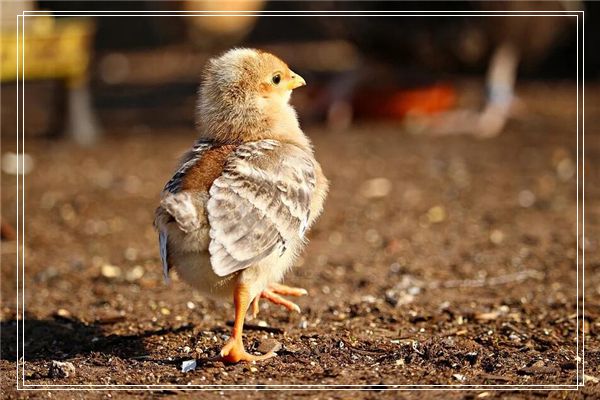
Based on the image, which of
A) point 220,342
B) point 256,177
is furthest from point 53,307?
point 256,177

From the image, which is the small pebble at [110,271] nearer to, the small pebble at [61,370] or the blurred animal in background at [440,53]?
the small pebble at [61,370]

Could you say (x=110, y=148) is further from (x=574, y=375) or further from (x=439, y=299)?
(x=574, y=375)

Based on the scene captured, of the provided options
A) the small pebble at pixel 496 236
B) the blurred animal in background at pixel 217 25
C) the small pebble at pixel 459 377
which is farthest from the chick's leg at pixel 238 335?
the blurred animal in background at pixel 217 25

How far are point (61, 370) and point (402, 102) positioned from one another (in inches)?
277

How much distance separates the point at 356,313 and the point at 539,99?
7.03m

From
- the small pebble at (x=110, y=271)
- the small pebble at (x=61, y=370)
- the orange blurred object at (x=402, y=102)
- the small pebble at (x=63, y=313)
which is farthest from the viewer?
the orange blurred object at (x=402, y=102)

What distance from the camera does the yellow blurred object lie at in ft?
30.6

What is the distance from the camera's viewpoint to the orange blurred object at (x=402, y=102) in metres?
10.4

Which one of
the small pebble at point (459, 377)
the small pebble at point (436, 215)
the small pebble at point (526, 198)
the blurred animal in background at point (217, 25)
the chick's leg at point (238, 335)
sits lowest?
the small pebble at point (459, 377)

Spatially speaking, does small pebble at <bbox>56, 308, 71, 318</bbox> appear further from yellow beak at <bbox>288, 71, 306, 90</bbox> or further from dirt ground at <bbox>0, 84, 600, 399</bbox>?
yellow beak at <bbox>288, 71, 306, 90</bbox>

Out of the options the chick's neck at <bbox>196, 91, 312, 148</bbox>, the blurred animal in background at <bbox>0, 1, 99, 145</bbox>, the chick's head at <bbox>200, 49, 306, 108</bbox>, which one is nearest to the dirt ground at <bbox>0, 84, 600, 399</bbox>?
the blurred animal in background at <bbox>0, 1, 99, 145</bbox>

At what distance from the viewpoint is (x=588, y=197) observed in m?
7.48

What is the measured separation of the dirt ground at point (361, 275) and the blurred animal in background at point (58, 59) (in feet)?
0.94

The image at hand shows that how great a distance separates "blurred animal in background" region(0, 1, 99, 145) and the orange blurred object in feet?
9.43
